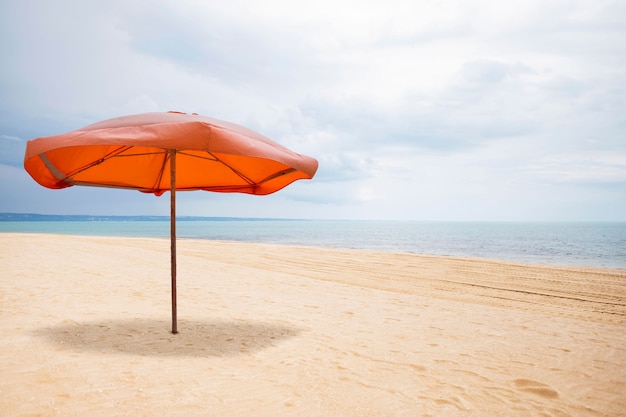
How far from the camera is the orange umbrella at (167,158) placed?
3785 millimetres

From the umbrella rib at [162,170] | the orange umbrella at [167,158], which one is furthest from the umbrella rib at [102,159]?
the umbrella rib at [162,170]

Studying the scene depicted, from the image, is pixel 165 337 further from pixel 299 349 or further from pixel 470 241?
pixel 470 241

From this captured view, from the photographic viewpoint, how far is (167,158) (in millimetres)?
5832

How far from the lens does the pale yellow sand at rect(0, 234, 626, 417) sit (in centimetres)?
340

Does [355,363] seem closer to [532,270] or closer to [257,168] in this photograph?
[257,168]

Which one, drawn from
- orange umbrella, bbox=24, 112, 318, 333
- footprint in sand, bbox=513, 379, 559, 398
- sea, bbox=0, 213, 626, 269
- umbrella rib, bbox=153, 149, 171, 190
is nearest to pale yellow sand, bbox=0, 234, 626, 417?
footprint in sand, bbox=513, 379, 559, 398

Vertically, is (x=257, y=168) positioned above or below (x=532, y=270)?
above

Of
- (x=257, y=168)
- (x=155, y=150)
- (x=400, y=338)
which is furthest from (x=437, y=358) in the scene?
(x=155, y=150)

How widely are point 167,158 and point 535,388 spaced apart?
5.20 m

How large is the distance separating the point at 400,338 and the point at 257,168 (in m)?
Result: 3.02

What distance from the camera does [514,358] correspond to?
15.8 feet

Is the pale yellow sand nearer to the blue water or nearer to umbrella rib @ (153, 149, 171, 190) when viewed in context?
umbrella rib @ (153, 149, 171, 190)

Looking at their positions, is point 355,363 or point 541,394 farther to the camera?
point 355,363

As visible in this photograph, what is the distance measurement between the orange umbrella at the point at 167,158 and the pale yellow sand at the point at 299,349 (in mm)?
1214
